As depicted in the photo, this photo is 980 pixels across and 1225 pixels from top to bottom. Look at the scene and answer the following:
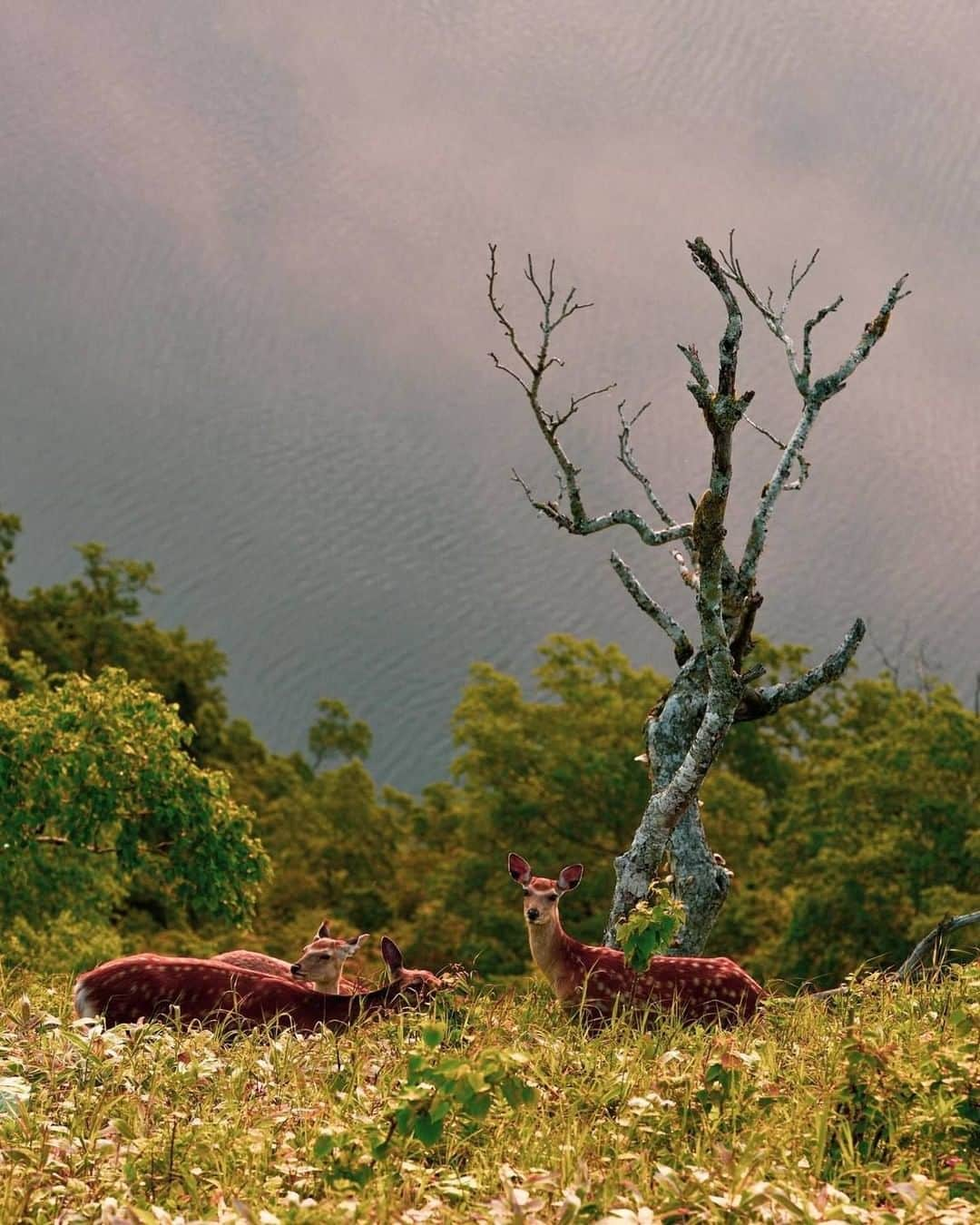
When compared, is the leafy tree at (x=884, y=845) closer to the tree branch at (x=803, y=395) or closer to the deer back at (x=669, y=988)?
the tree branch at (x=803, y=395)

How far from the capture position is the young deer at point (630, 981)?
32.6 ft

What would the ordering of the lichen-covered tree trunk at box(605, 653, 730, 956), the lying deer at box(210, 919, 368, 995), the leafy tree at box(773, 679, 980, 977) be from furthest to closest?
the leafy tree at box(773, 679, 980, 977)
the lichen-covered tree trunk at box(605, 653, 730, 956)
the lying deer at box(210, 919, 368, 995)

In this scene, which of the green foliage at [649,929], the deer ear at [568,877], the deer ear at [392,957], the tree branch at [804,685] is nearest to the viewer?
the green foliage at [649,929]

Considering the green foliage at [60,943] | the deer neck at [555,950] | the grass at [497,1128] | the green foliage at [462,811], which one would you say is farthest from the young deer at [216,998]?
the green foliage at [60,943]

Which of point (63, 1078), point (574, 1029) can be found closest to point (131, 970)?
point (63, 1078)

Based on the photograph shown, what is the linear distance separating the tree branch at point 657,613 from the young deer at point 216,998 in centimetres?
606

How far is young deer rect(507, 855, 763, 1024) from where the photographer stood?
9945 millimetres

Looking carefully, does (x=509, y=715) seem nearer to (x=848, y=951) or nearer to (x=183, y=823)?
(x=848, y=951)

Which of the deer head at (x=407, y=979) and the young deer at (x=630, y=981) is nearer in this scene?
the young deer at (x=630, y=981)

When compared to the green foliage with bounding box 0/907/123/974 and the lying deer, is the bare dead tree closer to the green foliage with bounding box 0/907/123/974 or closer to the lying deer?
the lying deer

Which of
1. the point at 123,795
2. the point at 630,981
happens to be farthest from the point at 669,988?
the point at 123,795

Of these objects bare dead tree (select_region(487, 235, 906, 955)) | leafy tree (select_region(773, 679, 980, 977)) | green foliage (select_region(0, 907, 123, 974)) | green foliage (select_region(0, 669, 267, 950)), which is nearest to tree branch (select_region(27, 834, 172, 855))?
green foliage (select_region(0, 669, 267, 950))

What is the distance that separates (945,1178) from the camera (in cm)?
645

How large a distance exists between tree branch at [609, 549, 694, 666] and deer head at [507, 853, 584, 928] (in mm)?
4869
